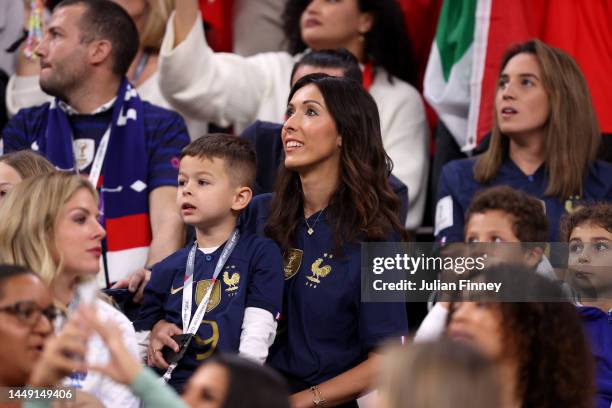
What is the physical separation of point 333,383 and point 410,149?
187 centimetres

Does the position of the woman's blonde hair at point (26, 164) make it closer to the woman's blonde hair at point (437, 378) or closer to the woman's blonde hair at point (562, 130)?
the woman's blonde hair at point (562, 130)

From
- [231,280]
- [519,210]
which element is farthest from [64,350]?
Answer: [519,210]

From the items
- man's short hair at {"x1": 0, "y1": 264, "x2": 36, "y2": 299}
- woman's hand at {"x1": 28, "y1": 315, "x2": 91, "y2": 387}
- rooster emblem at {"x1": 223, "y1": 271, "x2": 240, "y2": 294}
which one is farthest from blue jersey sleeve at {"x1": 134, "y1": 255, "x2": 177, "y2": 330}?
woman's hand at {"x1": 28, "y1": 315, "x2": 91, "y2": 387}

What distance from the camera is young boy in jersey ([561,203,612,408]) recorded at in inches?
153

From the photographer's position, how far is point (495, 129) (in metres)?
5.01

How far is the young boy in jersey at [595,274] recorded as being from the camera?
153 inches

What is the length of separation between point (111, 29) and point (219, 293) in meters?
1.79

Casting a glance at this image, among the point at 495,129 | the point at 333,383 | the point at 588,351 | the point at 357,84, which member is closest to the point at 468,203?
the point at 495,129

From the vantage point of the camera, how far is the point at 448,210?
4910 millimetres

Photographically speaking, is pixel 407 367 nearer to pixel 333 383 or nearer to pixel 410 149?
pixel 333 383

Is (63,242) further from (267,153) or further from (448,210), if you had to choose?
(448,210)

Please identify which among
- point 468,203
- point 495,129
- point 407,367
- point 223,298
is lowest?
point 407,367

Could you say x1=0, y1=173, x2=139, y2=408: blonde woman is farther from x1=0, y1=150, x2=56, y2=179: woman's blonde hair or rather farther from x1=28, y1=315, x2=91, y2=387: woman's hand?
x1=28, y1=315, x2=91, y2=387: woman's hand

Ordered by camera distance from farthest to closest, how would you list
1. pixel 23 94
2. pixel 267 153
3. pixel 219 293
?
pixel 23 94 → pixel 267 153 → pixel 219 293
